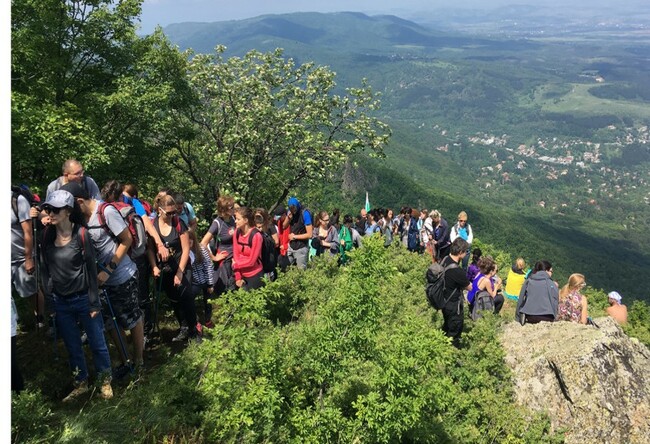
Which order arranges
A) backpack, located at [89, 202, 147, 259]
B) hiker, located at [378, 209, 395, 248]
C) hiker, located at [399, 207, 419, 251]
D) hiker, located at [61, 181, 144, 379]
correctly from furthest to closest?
hiker, located at [399, 207, 419, 251] < hiker, located at [378, 209, 395, 248] < backpack, located at [89, 202, 147, 259] < hiker, located at [61, 181, 144, 379]

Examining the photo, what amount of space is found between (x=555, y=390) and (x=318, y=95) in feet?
40.3

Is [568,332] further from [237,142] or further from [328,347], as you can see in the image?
[237,142]

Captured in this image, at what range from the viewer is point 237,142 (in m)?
14.4

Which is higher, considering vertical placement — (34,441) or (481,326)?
(34,441)

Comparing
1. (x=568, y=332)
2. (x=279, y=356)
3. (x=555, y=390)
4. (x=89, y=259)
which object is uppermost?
(x=89, y=259)

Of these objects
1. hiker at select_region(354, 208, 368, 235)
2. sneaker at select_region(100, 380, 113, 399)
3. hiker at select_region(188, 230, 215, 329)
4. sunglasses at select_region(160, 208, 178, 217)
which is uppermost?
sunglasses at select_region(160, 208, 178, 217)

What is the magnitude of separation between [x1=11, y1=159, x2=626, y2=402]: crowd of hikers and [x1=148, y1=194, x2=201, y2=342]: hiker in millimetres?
15

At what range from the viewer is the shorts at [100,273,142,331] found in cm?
485

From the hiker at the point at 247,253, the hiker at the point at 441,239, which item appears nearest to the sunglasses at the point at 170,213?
the hiker at the point at 247,253

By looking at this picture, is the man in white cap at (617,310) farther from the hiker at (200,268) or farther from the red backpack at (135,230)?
the red backpack at (135,230)

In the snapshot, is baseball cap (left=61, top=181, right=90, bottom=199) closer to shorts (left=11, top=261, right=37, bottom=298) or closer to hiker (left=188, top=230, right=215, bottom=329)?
shorts (left=11, top=261, right=37, bottom=298)

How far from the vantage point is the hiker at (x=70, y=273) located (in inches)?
159

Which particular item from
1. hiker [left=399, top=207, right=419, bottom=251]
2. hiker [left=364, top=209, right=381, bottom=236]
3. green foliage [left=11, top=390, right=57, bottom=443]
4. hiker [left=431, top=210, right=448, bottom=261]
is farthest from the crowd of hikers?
hiker [left=399, top=207, right=419, bottom=251]
